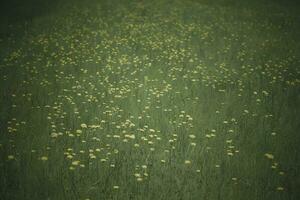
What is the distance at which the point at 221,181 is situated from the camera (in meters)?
4.75

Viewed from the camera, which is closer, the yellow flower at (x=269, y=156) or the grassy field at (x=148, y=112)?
the grassy field at (x=148, y=112)

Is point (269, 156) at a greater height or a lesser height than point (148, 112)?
lesser

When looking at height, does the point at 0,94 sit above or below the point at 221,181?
above

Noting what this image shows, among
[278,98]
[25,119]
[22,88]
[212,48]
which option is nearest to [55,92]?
[22,88]

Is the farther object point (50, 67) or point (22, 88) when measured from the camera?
point (50, 67)

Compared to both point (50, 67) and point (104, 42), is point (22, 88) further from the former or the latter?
point (104, 42)

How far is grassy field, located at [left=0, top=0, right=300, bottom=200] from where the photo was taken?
4.68m

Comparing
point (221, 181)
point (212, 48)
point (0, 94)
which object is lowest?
point (221, 181)

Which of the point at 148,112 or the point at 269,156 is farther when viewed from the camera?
the point at 148,112

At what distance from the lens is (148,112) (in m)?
6.74

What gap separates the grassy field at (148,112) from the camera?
4676mm

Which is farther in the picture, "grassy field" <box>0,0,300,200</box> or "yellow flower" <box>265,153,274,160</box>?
"yellow flower" <box>265,153,274,160</box>

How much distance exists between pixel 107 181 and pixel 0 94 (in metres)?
3.73

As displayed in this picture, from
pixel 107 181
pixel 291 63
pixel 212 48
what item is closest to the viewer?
pixel 107 181
